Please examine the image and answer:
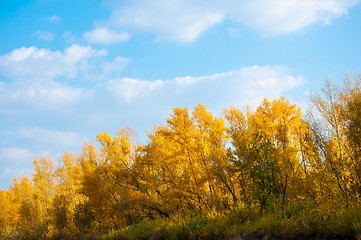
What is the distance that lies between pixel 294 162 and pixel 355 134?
428 centimetres

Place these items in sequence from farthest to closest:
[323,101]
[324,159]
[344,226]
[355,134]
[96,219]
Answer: [96,219] → [323,101] → [324,159] → [355,134] → [344,226]

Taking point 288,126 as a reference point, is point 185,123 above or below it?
above

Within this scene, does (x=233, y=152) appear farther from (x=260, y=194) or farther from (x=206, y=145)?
(x=206, y=145)

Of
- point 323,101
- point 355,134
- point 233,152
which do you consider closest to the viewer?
point 355,134

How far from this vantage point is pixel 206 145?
17.3 m

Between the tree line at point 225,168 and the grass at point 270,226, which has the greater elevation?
the tree line at point 225,168

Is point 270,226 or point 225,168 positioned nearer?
Answer: point 270,226

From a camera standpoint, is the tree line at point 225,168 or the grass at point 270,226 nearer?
the grass at point 270,226

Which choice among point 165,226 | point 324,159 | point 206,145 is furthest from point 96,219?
point 324,159

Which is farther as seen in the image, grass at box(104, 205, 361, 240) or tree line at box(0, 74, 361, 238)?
tree line at box(0, 74, 361, 238)

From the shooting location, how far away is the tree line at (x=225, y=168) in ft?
38.6

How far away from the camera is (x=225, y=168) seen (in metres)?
14.3

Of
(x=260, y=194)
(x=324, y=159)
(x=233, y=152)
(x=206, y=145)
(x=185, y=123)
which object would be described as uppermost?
(x=185, y=123)

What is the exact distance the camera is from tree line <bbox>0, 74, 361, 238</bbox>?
11.8 metres
